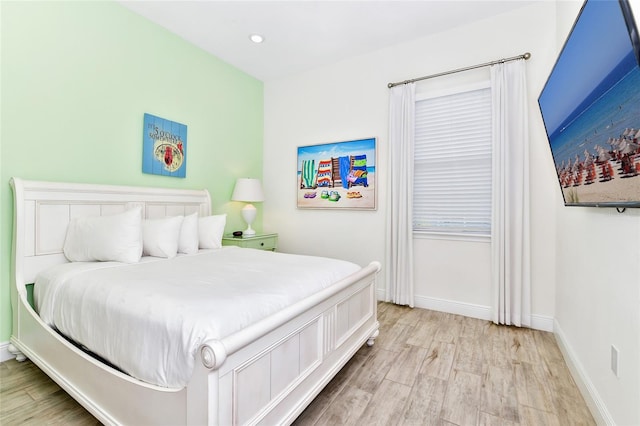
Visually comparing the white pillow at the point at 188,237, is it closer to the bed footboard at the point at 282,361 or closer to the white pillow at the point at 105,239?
the white pillow at the point at 105,239

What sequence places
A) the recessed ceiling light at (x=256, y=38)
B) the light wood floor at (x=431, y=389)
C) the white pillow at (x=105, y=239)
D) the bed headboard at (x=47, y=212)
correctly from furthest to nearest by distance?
the recessed ceiling light at (x=256, y=38) → the white pillow at (x=105, y=239) → the bed headboard at (x=47, y=212) → the light wood floor at (x=431, y=389)

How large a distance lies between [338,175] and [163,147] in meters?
1.92

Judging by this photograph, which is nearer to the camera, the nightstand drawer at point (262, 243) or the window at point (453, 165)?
the window at point (453, 165)

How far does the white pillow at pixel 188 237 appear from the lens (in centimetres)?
253

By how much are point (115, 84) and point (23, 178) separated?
3.43 feet

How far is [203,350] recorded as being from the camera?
944 mm

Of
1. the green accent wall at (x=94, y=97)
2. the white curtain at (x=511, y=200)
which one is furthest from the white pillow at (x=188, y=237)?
the white curtain at (x=511, y=200)

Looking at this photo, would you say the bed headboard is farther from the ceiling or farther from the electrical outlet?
the electrical outlet

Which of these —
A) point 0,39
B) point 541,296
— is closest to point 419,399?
point 541,296

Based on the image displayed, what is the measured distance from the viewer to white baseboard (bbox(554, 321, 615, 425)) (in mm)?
1387

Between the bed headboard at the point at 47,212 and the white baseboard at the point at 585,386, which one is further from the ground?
the bed headboard at the point at 47,212

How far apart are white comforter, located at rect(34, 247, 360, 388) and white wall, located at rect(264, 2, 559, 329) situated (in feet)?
4.53

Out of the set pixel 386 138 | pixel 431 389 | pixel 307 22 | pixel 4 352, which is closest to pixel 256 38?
pixel 307 22

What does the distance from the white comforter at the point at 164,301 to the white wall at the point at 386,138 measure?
1.38 metres
